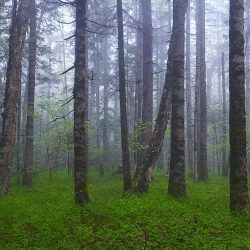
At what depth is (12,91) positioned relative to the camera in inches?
533

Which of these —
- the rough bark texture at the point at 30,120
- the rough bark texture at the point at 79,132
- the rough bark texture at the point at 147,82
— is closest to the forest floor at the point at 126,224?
the rough bark texture at the point at 79,132

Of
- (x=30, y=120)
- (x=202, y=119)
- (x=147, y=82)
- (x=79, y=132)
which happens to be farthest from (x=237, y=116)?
(x=30, y=120)

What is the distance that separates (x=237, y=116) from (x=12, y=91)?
862 centimetres

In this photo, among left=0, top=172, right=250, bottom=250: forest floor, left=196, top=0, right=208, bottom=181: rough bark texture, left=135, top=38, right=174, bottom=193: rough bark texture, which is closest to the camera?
left=0, top=172, right=250, bottom=250: forest floor

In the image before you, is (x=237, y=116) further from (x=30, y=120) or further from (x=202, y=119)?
(x=30, y=120)

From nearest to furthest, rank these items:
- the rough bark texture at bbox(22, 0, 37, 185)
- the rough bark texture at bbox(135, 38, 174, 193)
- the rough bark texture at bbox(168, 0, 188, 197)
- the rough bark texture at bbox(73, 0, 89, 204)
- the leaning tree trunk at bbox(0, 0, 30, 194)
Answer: the rough bark texture at bbox(73, 0, 89, 204), the rough bark texture at bbox(168, 0, 188, 197), the rough bark texture at bbox(135, 38, 174, 193), the leaning tree trunk at bbox(0, 0, 30, 194), the rough bark texture at bbox(22, 0, 37, 185)

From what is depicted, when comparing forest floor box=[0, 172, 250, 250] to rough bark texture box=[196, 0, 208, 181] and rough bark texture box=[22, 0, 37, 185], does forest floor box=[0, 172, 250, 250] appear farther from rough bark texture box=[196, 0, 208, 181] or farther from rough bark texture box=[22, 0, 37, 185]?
rough bark texture box=[196, 0, 208, 181]

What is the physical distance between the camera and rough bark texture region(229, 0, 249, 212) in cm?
893

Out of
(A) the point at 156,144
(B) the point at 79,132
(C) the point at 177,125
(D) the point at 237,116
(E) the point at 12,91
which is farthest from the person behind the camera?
(E) the point at 12,91

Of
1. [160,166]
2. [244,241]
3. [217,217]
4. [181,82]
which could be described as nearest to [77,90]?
[181,82]

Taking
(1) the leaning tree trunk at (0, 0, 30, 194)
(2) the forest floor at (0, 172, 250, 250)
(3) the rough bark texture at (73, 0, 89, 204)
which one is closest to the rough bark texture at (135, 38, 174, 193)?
(2) the forest floor at (0, 172, 250, 250)

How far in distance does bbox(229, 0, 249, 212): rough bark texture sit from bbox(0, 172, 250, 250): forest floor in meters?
0.56

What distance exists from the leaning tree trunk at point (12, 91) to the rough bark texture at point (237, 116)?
8137 millimetres

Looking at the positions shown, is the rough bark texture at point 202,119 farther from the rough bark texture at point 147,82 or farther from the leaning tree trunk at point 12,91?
the leaning tree trunk at point 12,91
